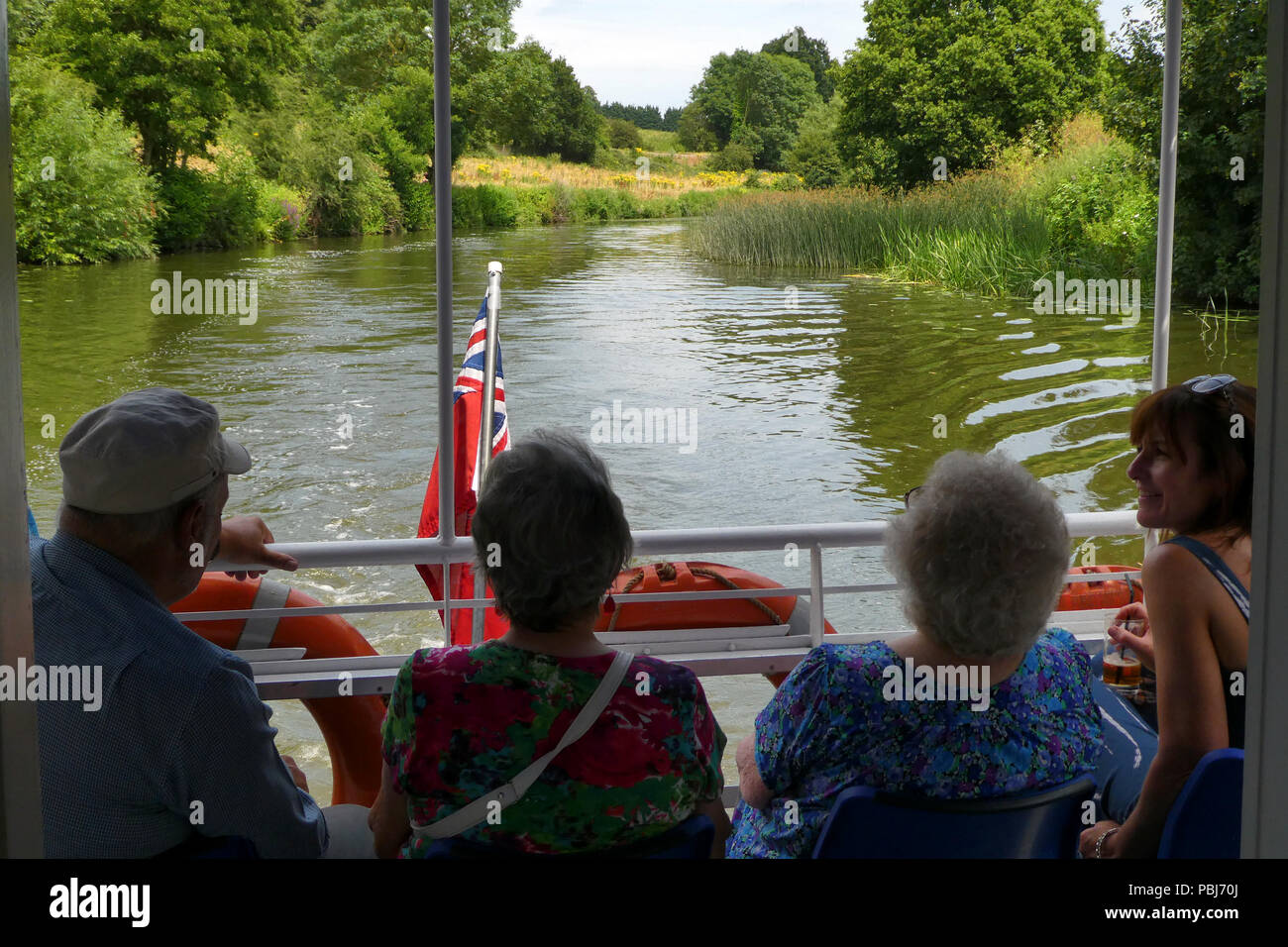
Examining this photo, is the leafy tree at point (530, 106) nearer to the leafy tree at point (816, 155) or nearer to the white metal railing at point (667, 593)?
the leafy tree at point (816, 155)

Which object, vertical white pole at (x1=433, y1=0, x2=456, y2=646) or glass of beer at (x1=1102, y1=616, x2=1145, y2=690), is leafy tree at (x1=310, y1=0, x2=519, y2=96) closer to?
vertical white pole at (x1=433, y1=0, x2=456, y2=646)

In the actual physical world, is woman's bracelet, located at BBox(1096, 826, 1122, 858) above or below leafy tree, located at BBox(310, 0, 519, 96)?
below

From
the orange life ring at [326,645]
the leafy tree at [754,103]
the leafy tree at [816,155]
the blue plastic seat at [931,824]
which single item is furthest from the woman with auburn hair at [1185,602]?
the leafy tree at [816,155]

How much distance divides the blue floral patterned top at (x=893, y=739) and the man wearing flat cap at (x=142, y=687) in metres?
0.42

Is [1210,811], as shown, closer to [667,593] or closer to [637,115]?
[667,593]

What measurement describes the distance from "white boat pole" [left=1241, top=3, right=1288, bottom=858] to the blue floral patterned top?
1.18ft

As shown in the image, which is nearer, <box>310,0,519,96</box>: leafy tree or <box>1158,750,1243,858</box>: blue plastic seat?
<box>1158,750,1243,858</box>: blue plastic seat

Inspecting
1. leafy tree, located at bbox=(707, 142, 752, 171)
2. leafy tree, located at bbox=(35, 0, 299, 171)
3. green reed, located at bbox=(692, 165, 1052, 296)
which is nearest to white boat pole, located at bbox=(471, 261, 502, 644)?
green reed, located at bbox=(692, 165, 1052, 296)

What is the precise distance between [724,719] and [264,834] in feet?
12.3

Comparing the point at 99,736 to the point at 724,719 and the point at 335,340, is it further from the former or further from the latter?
the point at 335,340

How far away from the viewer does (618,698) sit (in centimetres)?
95

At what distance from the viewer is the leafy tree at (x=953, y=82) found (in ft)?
47.4

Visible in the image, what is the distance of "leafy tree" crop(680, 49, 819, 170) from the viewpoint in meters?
15.1

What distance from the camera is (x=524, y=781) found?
0.93 metres
